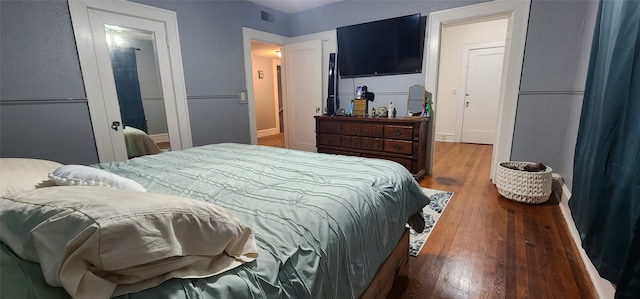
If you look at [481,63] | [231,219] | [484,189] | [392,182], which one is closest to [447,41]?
[481,63]

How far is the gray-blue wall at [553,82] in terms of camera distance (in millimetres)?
2480

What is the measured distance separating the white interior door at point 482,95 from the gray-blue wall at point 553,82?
238cm

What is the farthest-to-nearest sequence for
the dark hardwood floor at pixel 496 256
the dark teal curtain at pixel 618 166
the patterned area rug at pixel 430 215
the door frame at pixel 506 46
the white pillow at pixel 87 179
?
the door frame at pixel 506 46
the patterned area rug at pixel 430 215
the dark hardwood floor at pixel 496 256
the dark teal curtain at pixel 618 166
the white pillow at pixel 87 179

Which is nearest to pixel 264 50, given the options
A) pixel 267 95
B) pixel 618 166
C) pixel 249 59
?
pixel 267 95

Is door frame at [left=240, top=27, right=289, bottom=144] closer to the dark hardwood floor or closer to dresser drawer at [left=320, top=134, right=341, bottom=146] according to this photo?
dresser drawer at [left=320, top=134, right=341, bottom=146]

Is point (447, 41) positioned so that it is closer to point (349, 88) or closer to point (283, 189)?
point (349, 88)

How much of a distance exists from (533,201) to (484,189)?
0.51m

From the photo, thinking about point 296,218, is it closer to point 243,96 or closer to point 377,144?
point 377,144

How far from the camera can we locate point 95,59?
2477mm

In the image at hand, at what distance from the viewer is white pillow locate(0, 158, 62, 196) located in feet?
3.29

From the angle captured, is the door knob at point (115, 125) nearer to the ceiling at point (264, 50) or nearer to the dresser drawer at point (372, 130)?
the dresser drawer at point (372, 130)

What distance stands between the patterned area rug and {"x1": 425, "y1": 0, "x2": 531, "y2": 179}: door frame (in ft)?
3.01

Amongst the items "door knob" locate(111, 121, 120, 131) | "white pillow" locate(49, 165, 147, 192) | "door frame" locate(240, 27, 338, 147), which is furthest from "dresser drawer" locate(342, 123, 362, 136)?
"white pillow" locate(49, 165, 147, 192)

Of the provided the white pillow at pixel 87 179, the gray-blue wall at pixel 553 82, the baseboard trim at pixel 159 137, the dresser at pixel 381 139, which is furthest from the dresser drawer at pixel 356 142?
the white pillow at pixel 87 179
